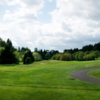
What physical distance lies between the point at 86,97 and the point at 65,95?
4.50 ft

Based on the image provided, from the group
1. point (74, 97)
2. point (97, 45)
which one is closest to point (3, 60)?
point (74, 97)

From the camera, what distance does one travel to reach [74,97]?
8.45 meters

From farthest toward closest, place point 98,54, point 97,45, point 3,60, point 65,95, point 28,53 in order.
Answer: point 97,45, point 98,54, point 28,53, point 3,60, point 65,95

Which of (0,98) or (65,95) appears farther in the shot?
(65,95)

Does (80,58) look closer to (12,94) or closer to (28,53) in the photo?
(28,53)

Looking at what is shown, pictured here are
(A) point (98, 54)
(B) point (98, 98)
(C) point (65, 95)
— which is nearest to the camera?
(B) point (98, 98)

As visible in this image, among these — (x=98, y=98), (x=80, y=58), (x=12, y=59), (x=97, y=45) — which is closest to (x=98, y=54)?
(x=80, y=58)

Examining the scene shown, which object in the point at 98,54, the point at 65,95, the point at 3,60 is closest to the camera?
the point at 65,95

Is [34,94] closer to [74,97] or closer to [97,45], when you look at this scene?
[74,97]

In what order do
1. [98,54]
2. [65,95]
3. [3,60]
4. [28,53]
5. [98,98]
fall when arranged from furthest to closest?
[98,54]
[28,53]
[3,60]
[65,95]
[98,98]

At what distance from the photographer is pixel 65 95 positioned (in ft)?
29.0

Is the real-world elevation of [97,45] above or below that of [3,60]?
above

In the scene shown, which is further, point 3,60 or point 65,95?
point 3,60

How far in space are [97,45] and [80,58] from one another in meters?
38.1
